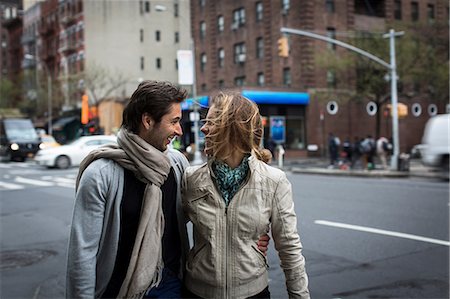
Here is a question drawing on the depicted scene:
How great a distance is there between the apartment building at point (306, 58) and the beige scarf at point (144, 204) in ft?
105

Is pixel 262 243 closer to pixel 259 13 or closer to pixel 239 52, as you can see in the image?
pixel 259 13

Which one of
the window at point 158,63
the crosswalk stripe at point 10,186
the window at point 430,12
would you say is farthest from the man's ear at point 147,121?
the window at point 430,12

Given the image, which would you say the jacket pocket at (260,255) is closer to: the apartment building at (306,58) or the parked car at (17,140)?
the apartment building at (306,58)

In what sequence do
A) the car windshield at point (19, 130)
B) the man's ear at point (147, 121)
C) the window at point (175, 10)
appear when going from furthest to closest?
1. the car windshield at point (19, 130)
2. the window at point (175, 10)
3. the man's ear at point (147, 121)

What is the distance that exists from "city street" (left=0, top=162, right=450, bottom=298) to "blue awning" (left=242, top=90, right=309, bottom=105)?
22278 mm

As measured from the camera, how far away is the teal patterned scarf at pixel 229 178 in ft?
7.77

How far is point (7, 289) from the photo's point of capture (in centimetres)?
552

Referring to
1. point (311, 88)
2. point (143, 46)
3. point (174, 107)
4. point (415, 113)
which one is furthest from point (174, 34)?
point (415, 113)

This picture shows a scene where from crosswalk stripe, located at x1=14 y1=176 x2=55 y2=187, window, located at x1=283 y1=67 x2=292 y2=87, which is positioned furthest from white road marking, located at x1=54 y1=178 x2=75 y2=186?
window, located at x1=283 y1=67 x2=292 y2=87

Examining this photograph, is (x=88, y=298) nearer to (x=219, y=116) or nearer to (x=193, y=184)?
(x=193, y=184)

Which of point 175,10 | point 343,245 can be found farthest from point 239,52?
point 343,245

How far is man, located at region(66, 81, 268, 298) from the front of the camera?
228 centimetres

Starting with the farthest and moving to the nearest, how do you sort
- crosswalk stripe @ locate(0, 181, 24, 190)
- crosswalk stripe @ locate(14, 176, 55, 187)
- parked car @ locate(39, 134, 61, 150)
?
parked car @ locate(39, 134, 61, 150), crosswalk stripe @ locate(14, 176, 55, 187), crosswalk stripe @ locate(0, 181, 24, 190)

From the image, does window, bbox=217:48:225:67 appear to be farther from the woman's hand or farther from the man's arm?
the man's arm
